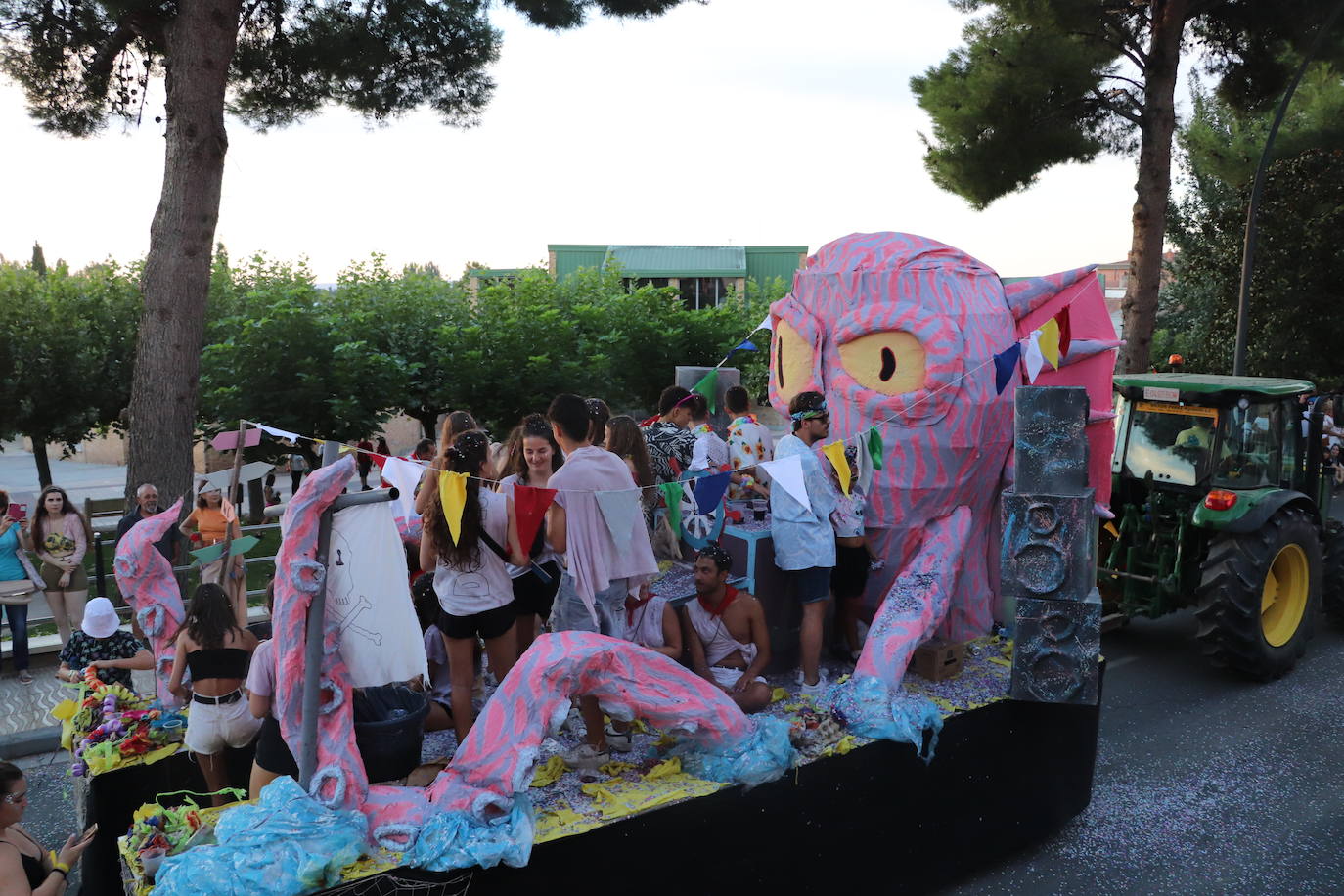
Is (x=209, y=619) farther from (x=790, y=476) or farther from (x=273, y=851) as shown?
(x=790, y=476)

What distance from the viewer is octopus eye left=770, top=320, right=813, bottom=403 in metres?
5.68

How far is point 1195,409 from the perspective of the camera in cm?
761

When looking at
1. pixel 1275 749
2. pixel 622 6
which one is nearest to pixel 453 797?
pixel 1275 749

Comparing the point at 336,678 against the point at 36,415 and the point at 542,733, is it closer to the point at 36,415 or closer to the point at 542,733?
the point at 542,733

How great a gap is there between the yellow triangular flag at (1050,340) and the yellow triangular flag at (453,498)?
3.01m

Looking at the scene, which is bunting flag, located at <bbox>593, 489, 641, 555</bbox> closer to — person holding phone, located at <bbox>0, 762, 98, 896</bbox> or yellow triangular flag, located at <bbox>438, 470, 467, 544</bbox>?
yellow triangular flag, located at <bbox>438, 470, 467, 544</bbox>

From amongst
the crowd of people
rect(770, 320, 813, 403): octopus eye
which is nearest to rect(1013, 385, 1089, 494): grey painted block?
the crowd of people

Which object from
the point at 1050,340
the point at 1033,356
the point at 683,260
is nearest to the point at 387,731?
the point at 1033,356

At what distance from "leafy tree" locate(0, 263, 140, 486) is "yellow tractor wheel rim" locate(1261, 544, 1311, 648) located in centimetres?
1355

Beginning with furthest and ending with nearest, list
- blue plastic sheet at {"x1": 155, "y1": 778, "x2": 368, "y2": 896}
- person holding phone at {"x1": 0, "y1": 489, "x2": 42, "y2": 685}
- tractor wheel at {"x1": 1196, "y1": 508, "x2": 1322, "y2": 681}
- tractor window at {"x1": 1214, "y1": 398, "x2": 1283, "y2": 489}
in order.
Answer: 1. person holding phone at {"x1": 0, "y1": 489, "x2": 42, "y2": 685}
2. tractor window at {"x1": 1214, "y1": 398, "x2": 1283, "y2": 489}
3. tractor wheel at {"x1": 1196, "y1": 508, "x2": 1322, "y2": 681}
4. blue plastic sheet at {"x1": 155, "y1": 778, "x2": 368, "y2": 896}

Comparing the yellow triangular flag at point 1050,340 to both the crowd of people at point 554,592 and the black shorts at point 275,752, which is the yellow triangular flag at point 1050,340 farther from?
the black shorts at point 275,752

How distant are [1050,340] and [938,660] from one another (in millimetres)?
1733

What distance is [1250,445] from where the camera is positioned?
295 inches

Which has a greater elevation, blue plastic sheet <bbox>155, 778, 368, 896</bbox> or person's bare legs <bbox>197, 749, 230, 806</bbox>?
blue plastic sheet <bbox>155, 778, 368, 896</bbox>
